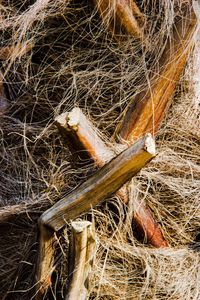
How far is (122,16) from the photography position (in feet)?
11.5

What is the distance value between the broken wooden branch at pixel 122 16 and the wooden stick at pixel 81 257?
94 cm

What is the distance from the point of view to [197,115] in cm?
362

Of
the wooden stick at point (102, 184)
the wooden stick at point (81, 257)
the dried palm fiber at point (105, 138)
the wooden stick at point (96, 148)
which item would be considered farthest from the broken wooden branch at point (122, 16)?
the wooden stick at point (81, 257)

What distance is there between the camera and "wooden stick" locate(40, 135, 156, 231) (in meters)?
2.96

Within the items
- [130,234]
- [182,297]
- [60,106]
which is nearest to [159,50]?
[60,106]

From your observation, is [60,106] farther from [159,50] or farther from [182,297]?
[182,297]

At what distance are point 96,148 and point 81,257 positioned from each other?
1.46ft

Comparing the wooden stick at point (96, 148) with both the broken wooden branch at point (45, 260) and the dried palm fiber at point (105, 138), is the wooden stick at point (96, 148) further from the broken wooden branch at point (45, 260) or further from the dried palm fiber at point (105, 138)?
the broken wooden branch at point (45, 260)

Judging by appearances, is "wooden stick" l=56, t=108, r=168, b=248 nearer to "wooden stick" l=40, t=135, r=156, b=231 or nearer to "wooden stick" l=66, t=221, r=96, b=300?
"wooden stick" l=40, t=135, r=156, b=231

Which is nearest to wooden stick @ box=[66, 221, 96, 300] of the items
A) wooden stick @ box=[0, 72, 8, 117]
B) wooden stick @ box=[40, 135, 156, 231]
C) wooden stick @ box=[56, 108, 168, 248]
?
wooden stick @ box=[40, 135, 156, 231]

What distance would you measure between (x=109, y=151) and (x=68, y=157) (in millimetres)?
256

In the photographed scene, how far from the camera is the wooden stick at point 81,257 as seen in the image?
121 inches

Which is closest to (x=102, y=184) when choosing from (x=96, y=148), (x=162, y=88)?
(x=96, y=148)

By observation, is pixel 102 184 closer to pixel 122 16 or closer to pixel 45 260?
pixel 45 260
